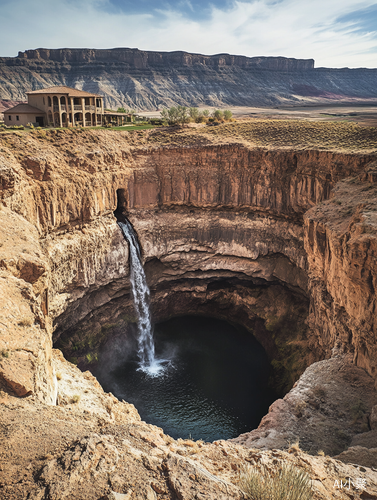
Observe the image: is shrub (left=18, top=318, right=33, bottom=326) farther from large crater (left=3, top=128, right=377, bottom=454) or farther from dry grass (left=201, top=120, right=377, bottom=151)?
dry grass (left=201, top=120, right=377, bottom=151)

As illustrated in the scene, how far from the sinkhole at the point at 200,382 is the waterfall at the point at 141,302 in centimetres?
76

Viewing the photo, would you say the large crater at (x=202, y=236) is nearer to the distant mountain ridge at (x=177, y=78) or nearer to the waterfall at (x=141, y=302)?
the waterfall at (x=141, y=302)

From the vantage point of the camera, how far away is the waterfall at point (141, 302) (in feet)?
118

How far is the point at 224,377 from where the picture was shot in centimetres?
3269

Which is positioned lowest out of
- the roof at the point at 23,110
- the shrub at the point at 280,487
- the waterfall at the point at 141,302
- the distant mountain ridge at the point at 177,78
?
the waterfall at the point at 141,302

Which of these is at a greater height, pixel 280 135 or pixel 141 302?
pixel 280 135

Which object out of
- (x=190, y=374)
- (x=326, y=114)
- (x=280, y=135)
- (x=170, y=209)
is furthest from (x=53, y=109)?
(x=326, y=114)

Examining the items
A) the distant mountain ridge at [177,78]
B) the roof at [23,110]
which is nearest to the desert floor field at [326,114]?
the roof at [23,110]

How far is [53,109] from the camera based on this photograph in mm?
41938

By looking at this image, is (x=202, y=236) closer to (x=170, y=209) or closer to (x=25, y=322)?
(x=170, y=209)

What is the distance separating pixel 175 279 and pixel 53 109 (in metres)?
22.5

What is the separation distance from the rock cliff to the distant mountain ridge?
307 ft

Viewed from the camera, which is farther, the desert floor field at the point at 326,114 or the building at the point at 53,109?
the desert floor field at the point at 326,114

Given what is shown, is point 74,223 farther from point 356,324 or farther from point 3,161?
point 356,324
